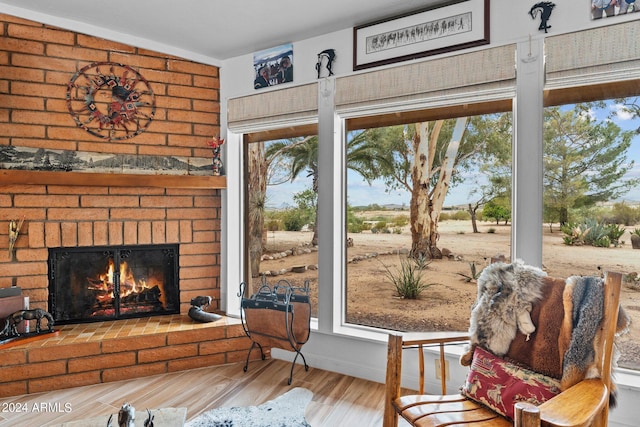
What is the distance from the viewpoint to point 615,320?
1601mm

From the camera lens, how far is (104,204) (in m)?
3.38

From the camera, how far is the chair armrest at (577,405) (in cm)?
131

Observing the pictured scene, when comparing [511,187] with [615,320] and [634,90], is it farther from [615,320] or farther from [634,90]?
[615,320]

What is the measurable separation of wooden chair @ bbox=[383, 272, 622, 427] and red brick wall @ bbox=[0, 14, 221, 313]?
7.45 ft

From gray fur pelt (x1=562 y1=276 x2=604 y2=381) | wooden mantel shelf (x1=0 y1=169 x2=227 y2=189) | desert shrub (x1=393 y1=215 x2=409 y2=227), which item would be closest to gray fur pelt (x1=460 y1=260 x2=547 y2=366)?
gray fur pelt (x1=562 y1=276 x2=604 y2=381)

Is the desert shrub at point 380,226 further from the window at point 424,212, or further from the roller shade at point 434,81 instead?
the roller shade at point 434,81

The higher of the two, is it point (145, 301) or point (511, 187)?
point (511, 187)

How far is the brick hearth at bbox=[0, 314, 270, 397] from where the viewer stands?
276 centimetres

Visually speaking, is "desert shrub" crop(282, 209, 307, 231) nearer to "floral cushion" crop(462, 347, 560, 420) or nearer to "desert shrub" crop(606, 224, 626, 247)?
"floral cushion" crop(462, 347, 560, 420)

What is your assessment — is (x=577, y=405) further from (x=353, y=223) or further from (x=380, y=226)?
(x=353, y=223)

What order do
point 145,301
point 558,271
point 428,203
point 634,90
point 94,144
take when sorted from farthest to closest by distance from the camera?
point 145,301
point 94,144
point 428,203
point 558,271
point 634,90

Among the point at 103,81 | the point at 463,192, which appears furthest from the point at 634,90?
the point at 103,81

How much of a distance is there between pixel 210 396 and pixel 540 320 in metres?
2.01

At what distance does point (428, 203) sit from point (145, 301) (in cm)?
244
